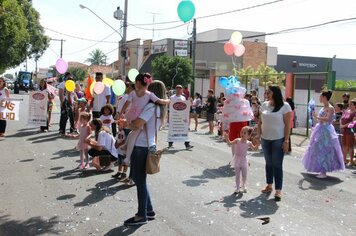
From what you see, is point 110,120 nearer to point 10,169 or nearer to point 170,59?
point 10,169

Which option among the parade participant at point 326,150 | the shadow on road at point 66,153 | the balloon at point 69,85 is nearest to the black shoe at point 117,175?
the shadow on road at point 66,153

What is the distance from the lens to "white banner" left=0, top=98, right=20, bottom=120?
511 inches

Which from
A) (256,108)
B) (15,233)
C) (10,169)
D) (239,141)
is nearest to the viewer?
(15,233)

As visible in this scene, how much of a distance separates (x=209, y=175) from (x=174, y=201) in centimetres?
221

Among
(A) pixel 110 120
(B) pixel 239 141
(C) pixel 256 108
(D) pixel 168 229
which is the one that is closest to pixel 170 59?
(C) pixel 256 108

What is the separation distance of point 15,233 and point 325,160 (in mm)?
6345

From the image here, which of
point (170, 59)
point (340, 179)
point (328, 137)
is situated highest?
point (170, 59)

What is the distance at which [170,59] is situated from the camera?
107ft

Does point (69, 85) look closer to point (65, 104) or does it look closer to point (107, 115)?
point (65, 104)

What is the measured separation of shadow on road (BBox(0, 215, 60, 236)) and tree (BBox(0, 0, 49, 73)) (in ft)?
70.9

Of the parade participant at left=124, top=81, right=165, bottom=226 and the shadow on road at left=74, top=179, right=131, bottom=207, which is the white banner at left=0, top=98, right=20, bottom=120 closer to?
the shadow on road at left=74, top=179, right=131, bottom=207

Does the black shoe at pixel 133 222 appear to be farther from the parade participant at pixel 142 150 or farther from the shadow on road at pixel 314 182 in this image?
the shadow on road at pixel 314 182

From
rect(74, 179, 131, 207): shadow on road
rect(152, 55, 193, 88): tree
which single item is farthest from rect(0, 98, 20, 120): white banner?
rect(152, 55, 193, 88): tree

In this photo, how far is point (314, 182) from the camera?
8570mm
